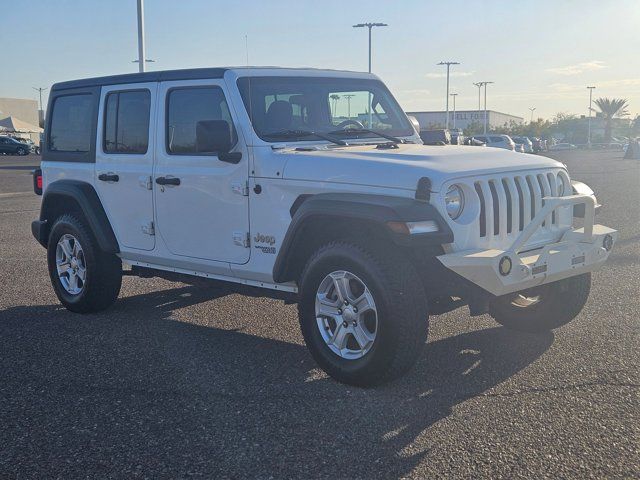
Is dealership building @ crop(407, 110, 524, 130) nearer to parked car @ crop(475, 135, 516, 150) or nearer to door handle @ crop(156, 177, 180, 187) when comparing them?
parked car @ crop(475, 135, 516, 150)

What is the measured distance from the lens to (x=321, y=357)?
529 centimetres

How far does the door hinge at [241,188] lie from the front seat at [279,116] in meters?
0.47

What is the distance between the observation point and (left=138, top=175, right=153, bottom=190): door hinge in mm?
6574

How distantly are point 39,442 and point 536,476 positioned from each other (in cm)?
253

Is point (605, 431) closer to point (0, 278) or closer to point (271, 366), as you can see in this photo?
point (271, 366)

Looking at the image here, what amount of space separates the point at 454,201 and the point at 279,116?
5.62ft

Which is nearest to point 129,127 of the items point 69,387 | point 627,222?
point 69,387

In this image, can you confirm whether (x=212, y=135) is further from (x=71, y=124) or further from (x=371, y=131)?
(x=71, y=124)

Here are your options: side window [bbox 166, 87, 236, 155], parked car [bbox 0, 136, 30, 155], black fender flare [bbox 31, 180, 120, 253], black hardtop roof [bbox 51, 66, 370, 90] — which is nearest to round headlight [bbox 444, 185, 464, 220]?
side window [bbox 166, 87, 236, 155]

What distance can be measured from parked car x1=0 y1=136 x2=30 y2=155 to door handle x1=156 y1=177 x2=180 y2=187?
5605cm

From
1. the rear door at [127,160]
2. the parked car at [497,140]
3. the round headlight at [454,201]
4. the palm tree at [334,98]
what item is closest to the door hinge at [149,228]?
the rear door at [127,160]

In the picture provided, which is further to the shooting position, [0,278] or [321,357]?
[0,278]

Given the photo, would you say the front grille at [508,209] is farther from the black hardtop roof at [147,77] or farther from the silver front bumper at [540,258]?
the black hardtop roof at [147,77]

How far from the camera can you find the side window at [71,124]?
7.37 meters
